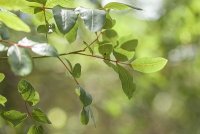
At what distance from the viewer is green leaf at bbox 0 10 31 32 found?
2.19 ft

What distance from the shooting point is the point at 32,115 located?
80 cm

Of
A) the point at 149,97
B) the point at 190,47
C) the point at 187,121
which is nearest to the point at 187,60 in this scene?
the point at 190,47

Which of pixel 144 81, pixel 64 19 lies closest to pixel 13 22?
pixel 64 19

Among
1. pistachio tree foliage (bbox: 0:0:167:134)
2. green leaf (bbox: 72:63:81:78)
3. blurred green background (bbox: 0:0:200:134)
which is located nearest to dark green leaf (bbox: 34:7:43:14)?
pistachio tree foliage (bbox: 0:0:167:134)

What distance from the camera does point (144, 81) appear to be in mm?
2822

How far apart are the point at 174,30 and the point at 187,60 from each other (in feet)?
1.03

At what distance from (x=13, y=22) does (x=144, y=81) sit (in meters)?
2.18

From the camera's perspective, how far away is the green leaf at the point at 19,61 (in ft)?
1.90

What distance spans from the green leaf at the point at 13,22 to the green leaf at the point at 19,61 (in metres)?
0.06

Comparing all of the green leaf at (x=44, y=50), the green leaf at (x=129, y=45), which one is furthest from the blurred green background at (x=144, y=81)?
the green leaf at (x=44, y=50)

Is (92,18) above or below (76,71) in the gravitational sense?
above

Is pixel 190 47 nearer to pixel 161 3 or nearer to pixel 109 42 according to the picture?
pixel 161 3

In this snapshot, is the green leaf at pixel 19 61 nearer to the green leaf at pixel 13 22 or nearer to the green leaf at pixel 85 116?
the green leaf at pixel 13 22

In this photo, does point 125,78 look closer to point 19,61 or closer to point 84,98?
point 84,98
